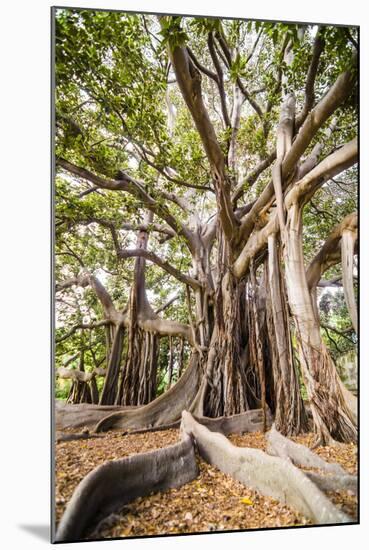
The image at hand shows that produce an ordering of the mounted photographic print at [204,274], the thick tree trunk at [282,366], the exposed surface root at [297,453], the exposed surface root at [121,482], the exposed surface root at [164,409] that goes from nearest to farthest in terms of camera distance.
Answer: the exposed surface root at [121,482]
the mounted photographic print at [204,274]
the exposed surface root at [297,453]
the thick tree trunk at [282,366]
the exposed surface root at [164,409]

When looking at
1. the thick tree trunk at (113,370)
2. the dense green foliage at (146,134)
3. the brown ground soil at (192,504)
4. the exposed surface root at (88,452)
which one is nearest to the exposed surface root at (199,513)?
the brown ground soil at (192,504)

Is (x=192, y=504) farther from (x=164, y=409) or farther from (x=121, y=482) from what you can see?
(x=164, y=409)

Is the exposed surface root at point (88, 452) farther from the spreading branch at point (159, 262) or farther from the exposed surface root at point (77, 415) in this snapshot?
the spreading branch at point (159, 262)

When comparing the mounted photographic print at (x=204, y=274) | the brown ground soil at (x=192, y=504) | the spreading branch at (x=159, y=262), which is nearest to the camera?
the brown ground soil at (x=192, y=504)

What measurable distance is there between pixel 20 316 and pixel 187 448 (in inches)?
49.6

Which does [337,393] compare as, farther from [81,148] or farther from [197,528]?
[81,148]

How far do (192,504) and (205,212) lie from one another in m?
2.05

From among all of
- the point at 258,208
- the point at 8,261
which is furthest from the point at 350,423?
the point at 8,261

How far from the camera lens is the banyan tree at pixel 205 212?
2881 mm

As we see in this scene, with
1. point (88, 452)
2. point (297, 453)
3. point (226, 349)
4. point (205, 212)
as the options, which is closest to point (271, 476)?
point (297, 453)

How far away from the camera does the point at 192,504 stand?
2.54m

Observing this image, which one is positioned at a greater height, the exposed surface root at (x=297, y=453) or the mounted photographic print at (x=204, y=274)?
the mounted photographic print at (x=204, y=274)

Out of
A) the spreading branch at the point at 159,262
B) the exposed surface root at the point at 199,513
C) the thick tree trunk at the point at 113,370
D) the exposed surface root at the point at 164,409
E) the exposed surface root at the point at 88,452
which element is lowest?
the exposed surface root at the point at 199,513

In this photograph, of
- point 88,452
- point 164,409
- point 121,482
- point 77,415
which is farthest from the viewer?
point 164,409
